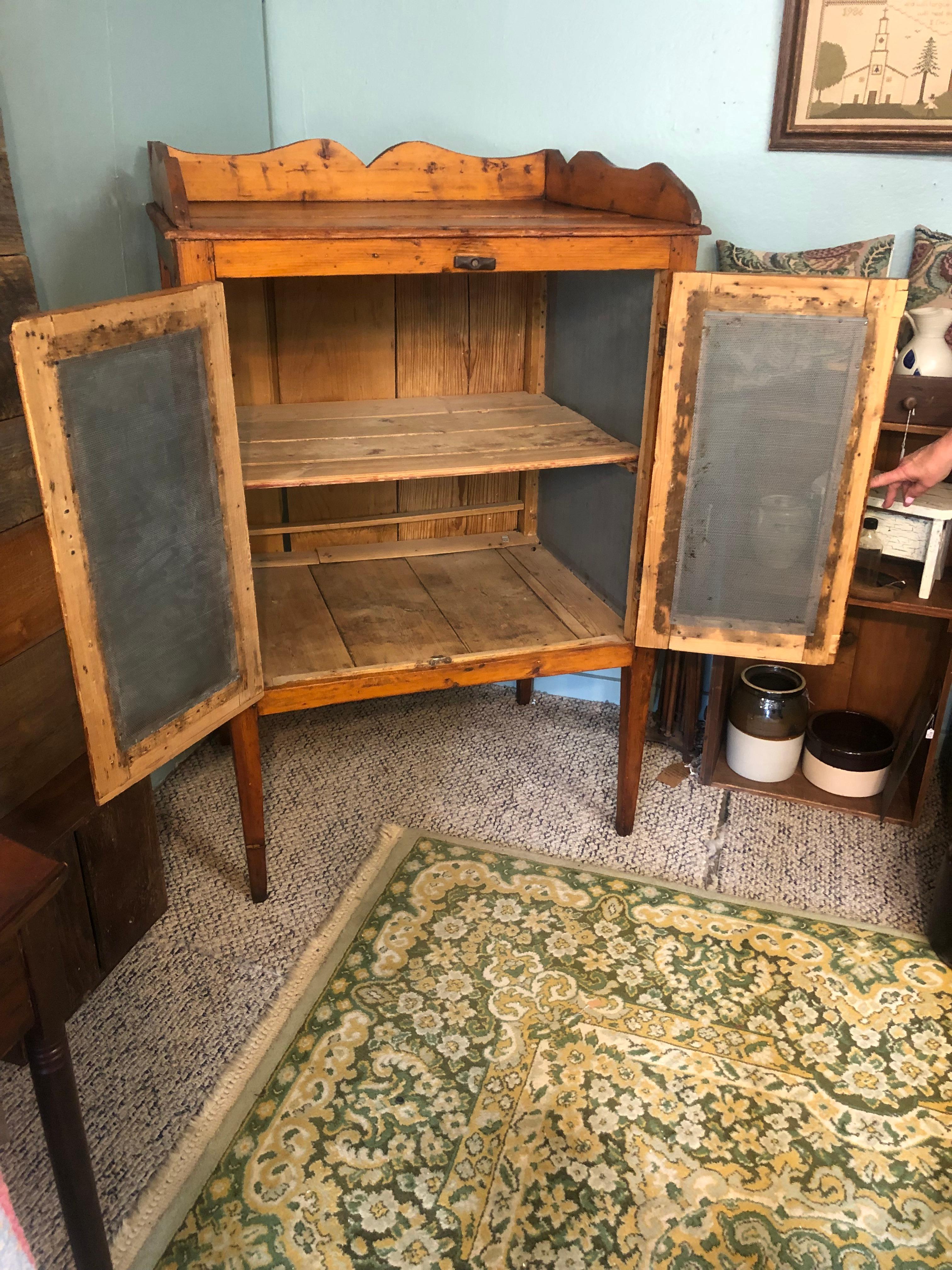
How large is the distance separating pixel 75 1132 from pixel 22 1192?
47 centimetres

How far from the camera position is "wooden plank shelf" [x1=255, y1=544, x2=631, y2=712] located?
1946 millimetres

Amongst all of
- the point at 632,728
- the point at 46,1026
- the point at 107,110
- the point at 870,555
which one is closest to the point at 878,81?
the point at 870,555

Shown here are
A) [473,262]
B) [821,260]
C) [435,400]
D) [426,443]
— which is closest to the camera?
[473,262]

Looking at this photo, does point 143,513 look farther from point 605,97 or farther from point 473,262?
point 605,97

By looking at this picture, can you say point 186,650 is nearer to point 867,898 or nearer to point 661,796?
point 661,796

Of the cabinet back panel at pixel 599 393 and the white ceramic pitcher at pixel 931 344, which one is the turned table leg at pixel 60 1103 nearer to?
the cabinet back panel at pixel 599 393

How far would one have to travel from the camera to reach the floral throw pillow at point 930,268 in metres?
2.04

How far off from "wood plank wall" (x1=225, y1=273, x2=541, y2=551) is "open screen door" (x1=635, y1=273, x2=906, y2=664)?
28.4 inches

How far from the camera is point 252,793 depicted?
1917 mm

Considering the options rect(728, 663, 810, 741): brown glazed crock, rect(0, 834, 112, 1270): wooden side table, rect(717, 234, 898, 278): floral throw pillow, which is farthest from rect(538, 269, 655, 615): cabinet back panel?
rect(0, 834, 112, 1270): wooden side table

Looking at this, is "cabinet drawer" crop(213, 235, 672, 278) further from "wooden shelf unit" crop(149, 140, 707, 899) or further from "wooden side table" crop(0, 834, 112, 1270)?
"wooden side table" crop(0, 834, 112, 1270)

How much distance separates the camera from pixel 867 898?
206 centimetres

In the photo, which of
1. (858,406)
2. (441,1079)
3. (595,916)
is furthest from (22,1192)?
(858,406)

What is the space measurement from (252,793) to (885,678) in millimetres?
1504
